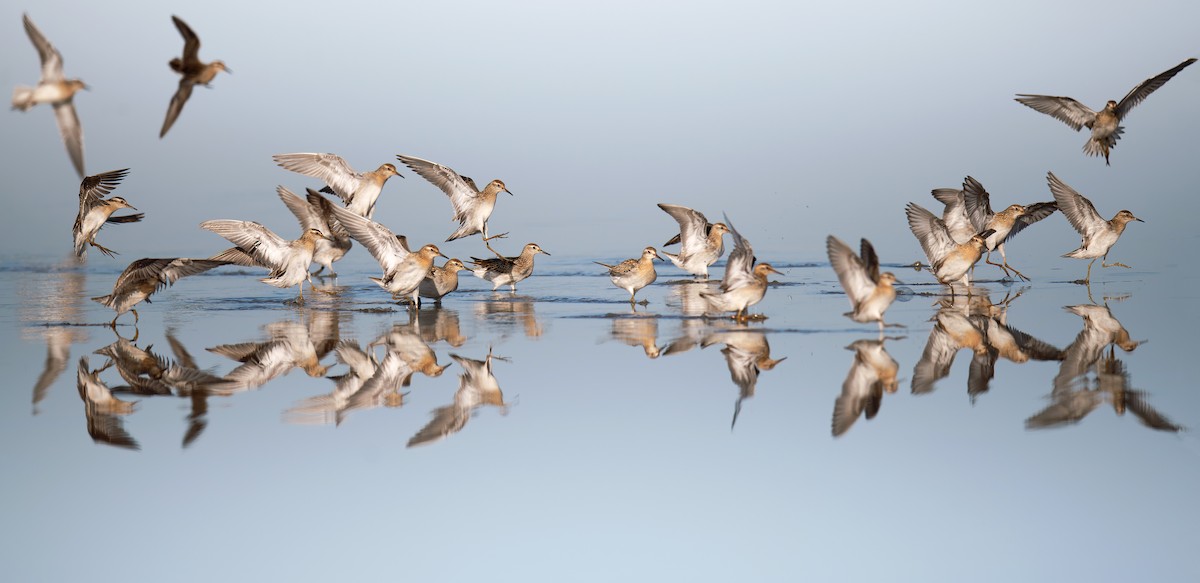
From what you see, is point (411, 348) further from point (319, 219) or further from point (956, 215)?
point (956, 215)

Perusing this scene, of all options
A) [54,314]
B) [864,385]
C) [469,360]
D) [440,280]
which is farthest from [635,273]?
[54,314]

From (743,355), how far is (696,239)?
27.6ft

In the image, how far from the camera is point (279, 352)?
10.5 meters

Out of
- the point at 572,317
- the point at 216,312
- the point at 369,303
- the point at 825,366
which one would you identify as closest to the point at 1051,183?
the point at 572,317

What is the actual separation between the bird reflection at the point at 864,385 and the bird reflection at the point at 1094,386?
1.05 m

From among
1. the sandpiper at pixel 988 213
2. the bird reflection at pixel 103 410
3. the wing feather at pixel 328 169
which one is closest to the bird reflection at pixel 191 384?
the bird reflection at pixel 103 410

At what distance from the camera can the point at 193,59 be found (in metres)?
8.59

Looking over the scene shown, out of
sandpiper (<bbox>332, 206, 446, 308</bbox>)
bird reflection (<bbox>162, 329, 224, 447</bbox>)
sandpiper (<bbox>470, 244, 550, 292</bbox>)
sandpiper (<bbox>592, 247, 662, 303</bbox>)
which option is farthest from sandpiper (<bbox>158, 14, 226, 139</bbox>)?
sandpiper (<bbox>470, 244, 550, 292</bbox>)

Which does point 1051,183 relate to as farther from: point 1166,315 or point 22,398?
point 22,398

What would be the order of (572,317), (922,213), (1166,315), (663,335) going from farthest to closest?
(922,213) < (572,317) < (1166,315) < (663,335)

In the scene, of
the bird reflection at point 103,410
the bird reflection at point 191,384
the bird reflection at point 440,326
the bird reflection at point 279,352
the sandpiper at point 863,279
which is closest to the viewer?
the bird reflection at point 103,410

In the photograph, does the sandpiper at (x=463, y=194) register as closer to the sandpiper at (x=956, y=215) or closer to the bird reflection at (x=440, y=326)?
the bird reflection at (x=440, y=326)

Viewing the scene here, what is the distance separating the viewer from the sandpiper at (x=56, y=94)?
27.8ft

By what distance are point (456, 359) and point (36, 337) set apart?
193 inches
